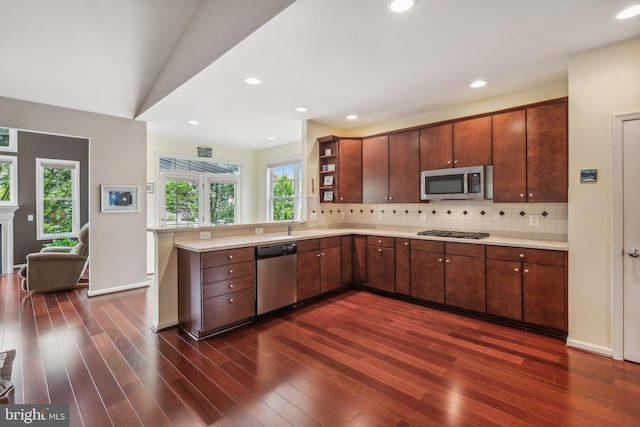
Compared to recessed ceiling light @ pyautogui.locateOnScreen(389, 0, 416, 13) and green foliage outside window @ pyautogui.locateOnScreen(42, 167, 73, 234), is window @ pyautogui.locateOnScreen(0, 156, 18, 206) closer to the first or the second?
green foliage outside window @ pyautogui.locateOnScreen(42, 167, 73, 234)

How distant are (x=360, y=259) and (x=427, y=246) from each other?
106 centimetres

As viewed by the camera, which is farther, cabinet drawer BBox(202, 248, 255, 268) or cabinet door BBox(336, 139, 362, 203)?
cabinet door BBox(336, 139, 362, 203)

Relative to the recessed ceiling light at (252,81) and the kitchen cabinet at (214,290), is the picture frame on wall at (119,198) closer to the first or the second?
the kitchen cabinet at (214,290)

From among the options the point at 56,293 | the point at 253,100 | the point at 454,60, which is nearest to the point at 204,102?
the point at 253,100

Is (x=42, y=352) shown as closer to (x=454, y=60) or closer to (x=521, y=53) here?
(x=454, y=60)

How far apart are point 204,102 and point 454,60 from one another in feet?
9.37

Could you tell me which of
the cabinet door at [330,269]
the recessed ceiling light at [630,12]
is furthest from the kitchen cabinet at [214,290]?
the recessed ceiling light at [630,12]

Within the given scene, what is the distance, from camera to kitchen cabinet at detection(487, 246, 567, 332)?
2.80m

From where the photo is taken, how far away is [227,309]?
3025 millimetres

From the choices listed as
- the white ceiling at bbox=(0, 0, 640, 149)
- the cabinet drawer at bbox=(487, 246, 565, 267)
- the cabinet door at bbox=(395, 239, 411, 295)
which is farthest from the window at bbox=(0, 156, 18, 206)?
the cabinet drawer at bbox=(487, 246, 565, 267)

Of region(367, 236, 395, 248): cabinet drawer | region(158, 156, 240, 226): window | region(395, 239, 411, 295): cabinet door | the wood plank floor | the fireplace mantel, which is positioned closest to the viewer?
the wood plank floor

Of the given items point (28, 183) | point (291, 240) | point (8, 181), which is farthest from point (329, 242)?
point (8, 181)

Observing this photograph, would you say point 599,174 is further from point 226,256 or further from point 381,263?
point 226,256

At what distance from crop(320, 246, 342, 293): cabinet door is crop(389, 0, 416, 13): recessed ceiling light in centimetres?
284
